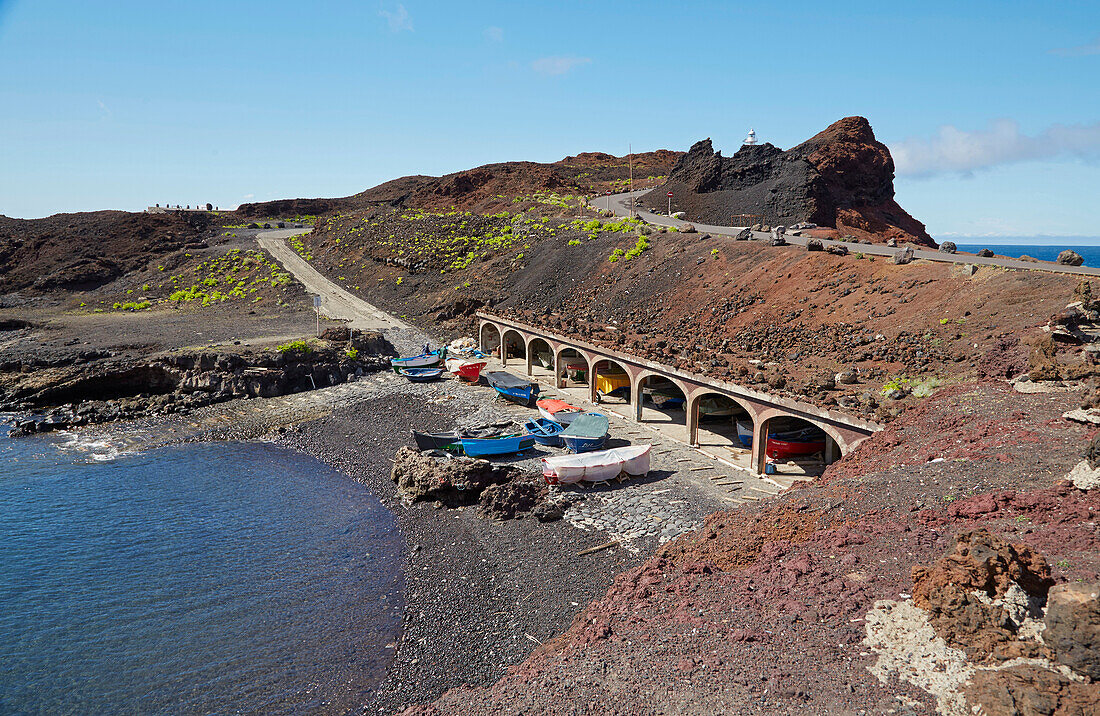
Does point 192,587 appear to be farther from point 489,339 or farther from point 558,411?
point 489,339

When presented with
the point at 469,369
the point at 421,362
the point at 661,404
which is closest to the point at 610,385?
the point at 661,404

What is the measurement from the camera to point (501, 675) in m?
16.3

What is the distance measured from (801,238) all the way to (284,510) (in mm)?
42779

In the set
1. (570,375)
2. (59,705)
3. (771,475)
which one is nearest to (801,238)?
(570,375)

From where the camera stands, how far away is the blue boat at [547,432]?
31609 mm

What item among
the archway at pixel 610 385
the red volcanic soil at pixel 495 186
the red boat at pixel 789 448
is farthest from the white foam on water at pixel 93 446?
the red volcanic soil at pixel 495 186

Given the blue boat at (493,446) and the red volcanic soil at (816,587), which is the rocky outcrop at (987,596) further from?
the blue boat at (493,446)

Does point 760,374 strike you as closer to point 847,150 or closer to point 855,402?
point 855,402

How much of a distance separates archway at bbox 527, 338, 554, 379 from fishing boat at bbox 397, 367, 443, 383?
274 inches

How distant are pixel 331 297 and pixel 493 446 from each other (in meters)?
48.8

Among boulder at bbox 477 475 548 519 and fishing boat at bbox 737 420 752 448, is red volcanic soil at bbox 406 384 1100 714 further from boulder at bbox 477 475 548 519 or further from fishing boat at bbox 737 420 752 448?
fishing boat at bbox 737 420 752 448

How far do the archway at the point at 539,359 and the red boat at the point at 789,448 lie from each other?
2058 centimetres

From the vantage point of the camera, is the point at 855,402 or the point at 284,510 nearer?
the point at 855,402

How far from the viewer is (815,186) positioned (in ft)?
218
